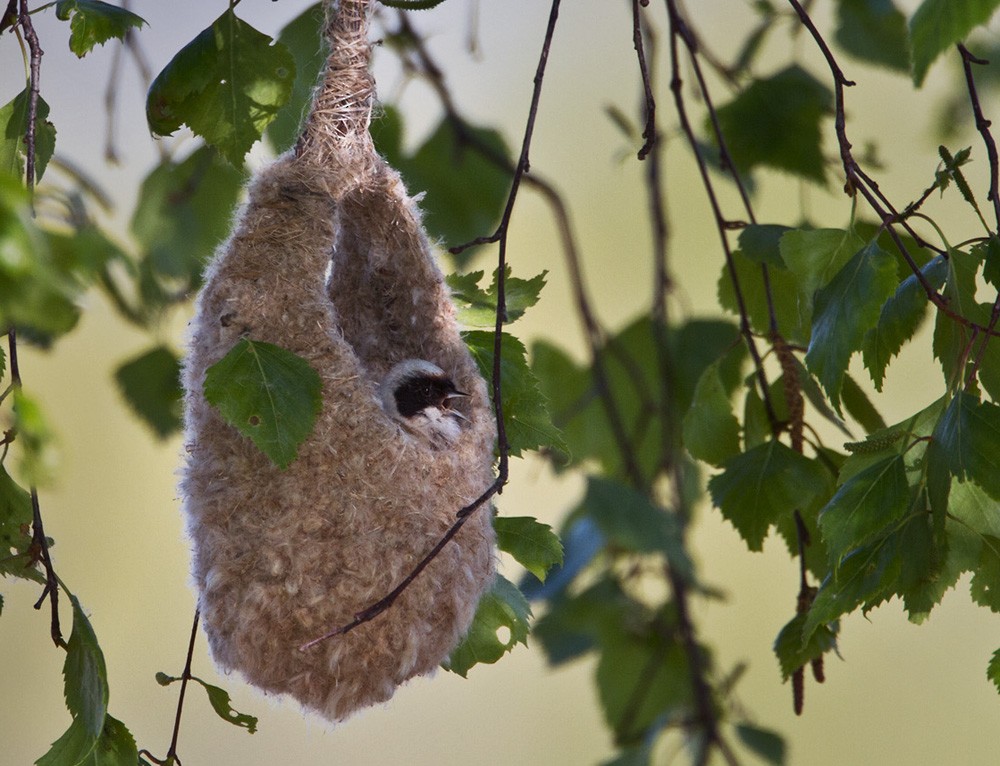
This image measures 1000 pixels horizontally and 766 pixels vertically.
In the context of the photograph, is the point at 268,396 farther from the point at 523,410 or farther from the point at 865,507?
the point at 865,507

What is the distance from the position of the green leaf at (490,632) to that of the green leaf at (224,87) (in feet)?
1.74

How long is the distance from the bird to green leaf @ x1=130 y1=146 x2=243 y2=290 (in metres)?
0.88

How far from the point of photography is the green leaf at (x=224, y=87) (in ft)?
3.56

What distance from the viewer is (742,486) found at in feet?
4.07

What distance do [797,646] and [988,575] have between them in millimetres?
233

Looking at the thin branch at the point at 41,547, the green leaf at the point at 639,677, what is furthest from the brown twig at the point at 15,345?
the green leaf at the point at 639,677

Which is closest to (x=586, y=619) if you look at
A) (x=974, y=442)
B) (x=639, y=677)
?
(x=639, y=677)

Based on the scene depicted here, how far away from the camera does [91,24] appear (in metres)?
1.04

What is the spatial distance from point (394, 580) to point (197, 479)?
21cm

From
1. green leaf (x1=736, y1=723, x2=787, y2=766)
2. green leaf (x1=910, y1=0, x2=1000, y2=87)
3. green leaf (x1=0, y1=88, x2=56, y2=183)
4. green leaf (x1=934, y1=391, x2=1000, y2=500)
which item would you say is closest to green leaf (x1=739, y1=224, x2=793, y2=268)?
green leaf (x1=934, y1=391, x2=1000, y2=500)

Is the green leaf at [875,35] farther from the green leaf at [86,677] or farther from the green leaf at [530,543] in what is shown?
the green leaf at [86,677]

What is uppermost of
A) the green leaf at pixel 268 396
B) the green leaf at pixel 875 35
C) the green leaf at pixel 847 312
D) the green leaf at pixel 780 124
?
the green leaf at pixel 875 35

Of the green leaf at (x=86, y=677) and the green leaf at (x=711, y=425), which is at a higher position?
the green leaf at (x=711, y=425)

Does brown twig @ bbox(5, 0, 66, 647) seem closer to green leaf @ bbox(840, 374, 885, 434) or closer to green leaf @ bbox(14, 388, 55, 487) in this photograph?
green leaf @ bbox(14, 388, 55, 487)
